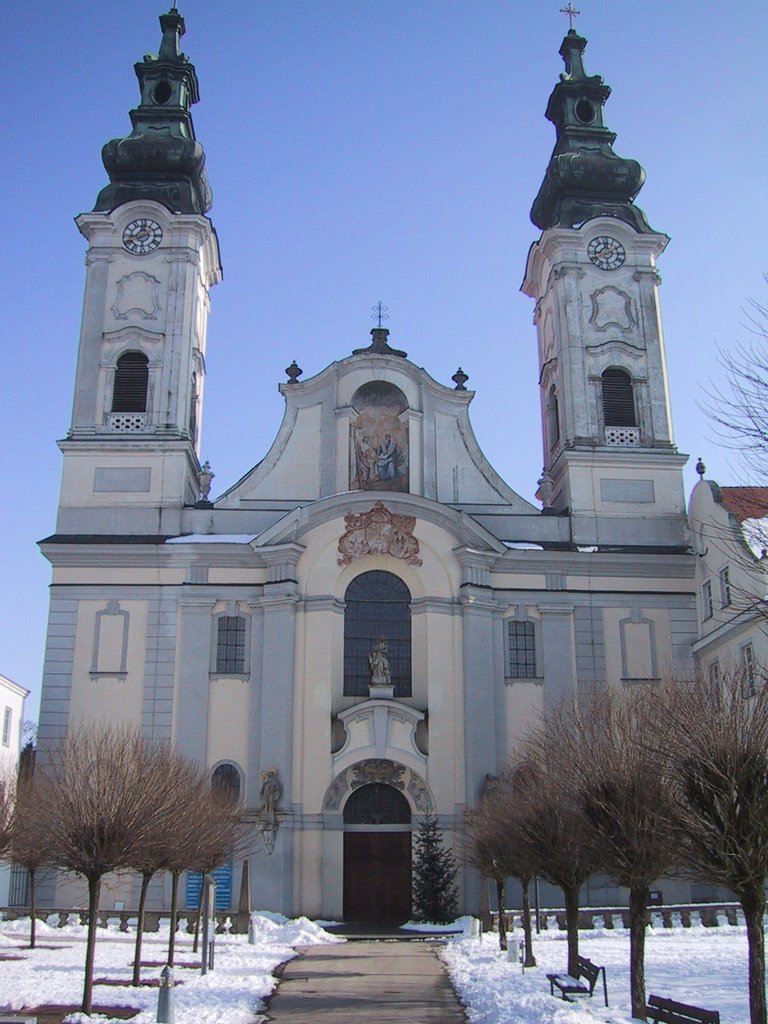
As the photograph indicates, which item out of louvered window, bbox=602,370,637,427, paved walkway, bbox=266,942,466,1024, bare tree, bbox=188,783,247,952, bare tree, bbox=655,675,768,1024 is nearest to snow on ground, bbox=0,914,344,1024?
paved walkway, bbox=266,942,466,1024

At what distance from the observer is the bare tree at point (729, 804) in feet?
42.4

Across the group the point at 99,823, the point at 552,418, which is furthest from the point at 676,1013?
the point at 552,418

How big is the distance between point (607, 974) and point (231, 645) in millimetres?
16585

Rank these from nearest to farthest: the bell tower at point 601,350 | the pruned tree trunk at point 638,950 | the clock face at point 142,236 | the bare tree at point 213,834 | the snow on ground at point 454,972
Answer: the pruned tree trunk at point 638,950 < the snow on ground at point 454,972 < the bare tree at point 213,834 < the bell tower at point 601,350 < the clock face at point 142,236

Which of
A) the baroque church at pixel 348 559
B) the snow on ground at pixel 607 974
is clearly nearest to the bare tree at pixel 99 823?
the snow on ground at pixel 607 974

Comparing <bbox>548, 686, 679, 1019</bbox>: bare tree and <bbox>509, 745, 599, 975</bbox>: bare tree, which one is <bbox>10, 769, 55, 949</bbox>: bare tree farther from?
<bbox>548, 686, 679, 1019</bbox>: bare tree

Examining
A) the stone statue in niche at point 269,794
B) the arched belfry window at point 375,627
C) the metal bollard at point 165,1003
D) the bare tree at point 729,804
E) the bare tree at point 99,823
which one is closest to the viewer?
the bare tree at point 729,804

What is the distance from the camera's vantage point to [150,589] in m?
34.5

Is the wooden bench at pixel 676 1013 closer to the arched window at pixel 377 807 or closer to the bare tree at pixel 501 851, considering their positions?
the bare tree at pixel 501 851

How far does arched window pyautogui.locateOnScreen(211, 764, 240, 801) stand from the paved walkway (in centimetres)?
701

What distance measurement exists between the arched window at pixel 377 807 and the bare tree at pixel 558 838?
1104 centimetres

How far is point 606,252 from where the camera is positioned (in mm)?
39562

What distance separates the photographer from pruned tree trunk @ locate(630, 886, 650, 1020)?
15.6 metres

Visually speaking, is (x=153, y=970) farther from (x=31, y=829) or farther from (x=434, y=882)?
(x=434, y=882)
